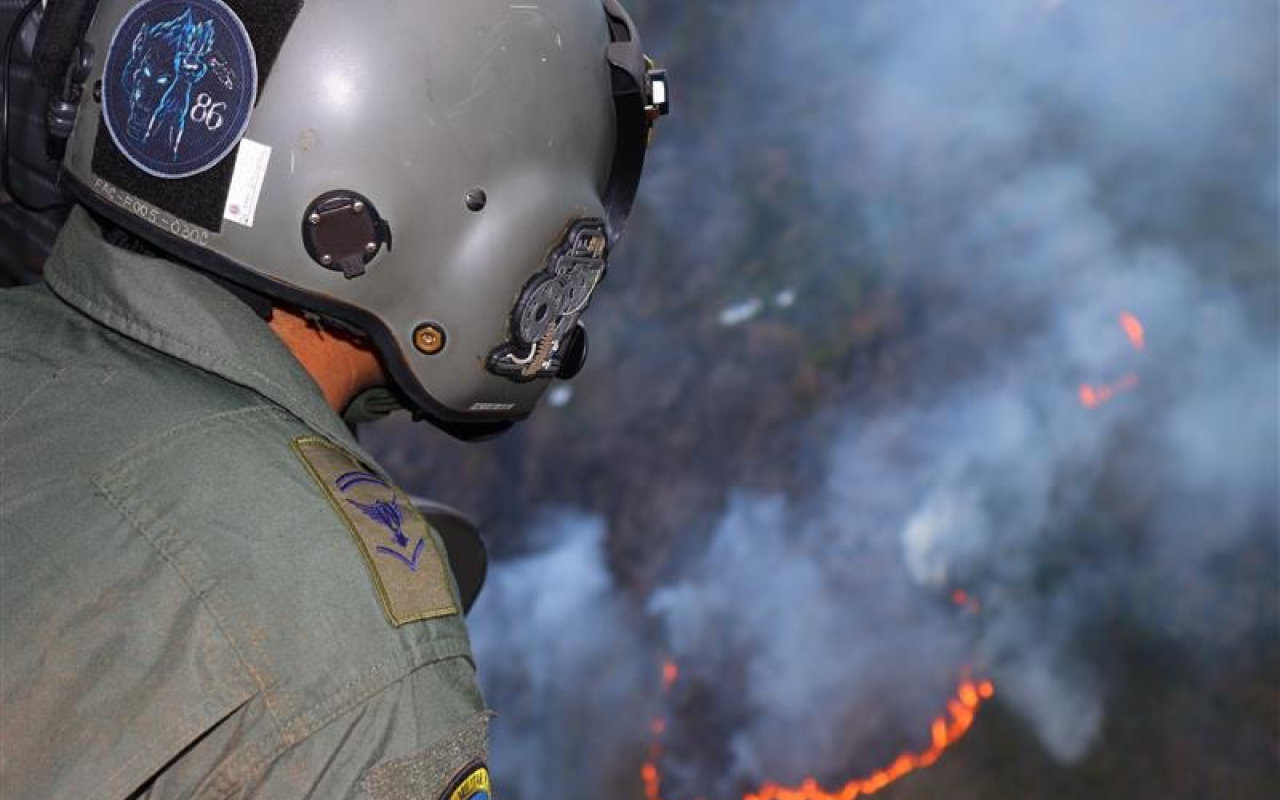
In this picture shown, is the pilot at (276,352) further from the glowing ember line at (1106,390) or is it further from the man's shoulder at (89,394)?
the glowing ember line at (1106,390)

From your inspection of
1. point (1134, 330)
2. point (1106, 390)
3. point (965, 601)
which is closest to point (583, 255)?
point (965, 601)

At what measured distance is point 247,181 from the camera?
165 cm

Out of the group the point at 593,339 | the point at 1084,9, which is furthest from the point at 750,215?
the point at 1084,9

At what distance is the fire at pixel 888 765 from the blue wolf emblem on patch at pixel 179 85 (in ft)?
11.7

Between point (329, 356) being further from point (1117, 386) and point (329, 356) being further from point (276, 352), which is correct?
point (1117, 386)

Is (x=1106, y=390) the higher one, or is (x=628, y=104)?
(x=628, y=104)

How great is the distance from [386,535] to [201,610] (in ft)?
0.71

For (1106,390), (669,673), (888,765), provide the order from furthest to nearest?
(1106,390) → (669,673) → (888,765)

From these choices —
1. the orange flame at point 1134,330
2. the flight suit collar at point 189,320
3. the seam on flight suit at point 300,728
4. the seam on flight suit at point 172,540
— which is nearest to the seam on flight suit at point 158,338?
the flight suit collar at point 189,320

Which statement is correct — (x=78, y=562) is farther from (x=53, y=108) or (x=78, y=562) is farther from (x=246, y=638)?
(x=53, y=108)

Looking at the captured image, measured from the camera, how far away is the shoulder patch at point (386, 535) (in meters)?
1.40

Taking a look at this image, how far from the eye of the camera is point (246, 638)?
4.30 feet

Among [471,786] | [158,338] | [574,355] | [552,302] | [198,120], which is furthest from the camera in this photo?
[574,355]

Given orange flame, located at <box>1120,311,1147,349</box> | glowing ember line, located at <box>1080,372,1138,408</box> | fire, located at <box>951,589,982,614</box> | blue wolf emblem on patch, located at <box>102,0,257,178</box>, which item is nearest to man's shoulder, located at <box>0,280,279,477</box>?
blue wolf emblem on patch, located at <box>102,0,257,178</box>
